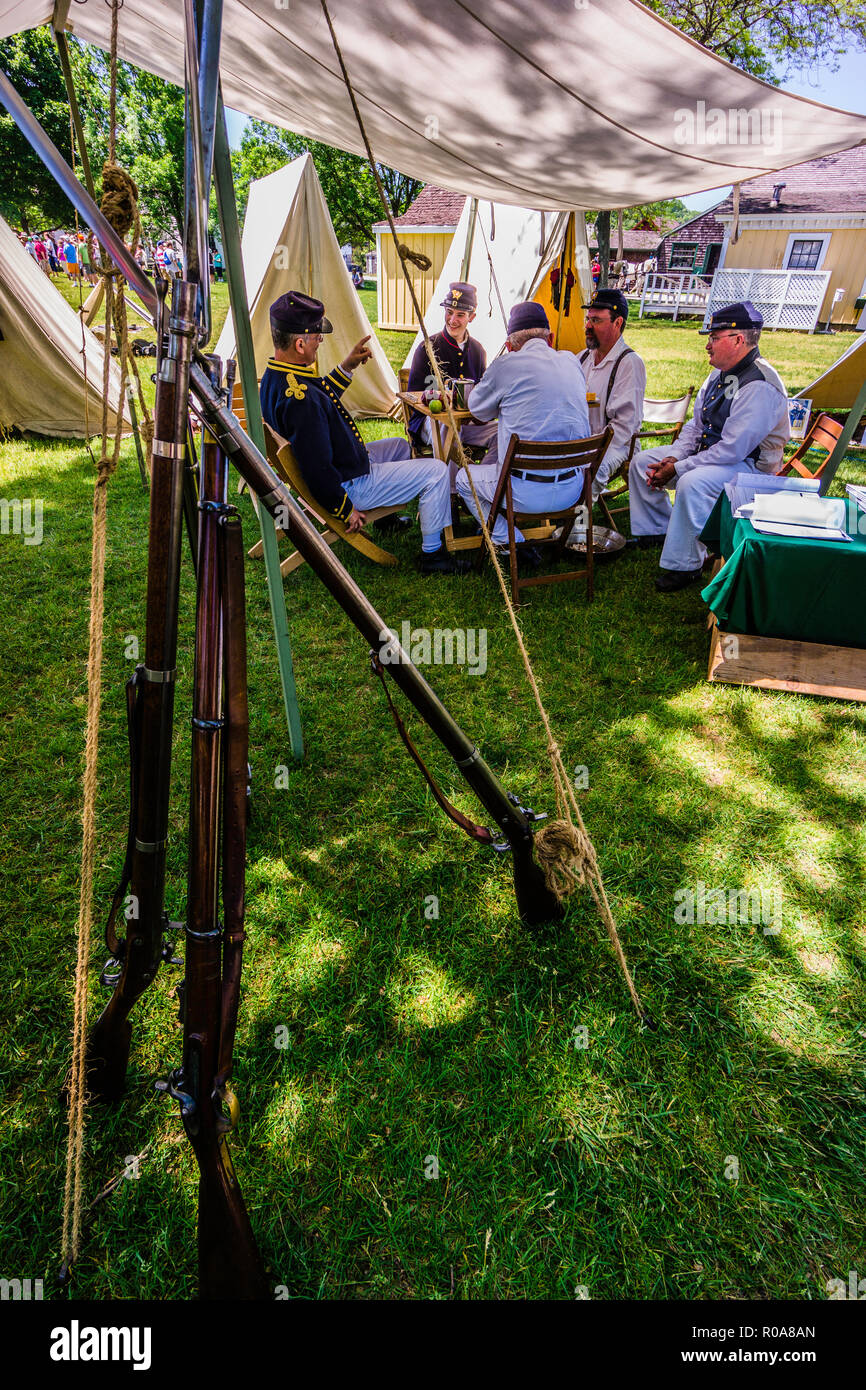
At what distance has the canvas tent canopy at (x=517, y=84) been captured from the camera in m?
2.49

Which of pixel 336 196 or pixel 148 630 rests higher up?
pixel 336 196

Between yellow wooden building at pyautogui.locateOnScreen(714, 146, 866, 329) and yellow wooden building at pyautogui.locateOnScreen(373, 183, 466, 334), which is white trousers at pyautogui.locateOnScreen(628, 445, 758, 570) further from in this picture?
yellow wooden building at pyautogui.locateOnScreen(714, 146, 866, 329)

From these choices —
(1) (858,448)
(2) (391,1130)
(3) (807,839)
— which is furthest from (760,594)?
(1) (858,448)

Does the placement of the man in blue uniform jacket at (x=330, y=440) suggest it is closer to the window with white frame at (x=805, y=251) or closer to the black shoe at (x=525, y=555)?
the black shoe at (x=525, y=555)

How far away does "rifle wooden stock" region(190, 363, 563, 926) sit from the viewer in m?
1.34

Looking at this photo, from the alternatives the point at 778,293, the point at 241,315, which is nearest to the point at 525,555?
the point at 241,315

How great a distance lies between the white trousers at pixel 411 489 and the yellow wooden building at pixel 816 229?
25.2 meters

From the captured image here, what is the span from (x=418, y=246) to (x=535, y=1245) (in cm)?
2363

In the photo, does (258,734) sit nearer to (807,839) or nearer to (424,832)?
(424,832)

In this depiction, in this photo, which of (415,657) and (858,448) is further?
(858,448)

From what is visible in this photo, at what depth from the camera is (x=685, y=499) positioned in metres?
4.57

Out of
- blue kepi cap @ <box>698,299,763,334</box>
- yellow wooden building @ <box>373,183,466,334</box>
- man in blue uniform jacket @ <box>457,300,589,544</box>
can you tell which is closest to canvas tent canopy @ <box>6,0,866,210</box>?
blue kepi cap @ <box>698,299,763,334</box>

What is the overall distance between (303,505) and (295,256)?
168 inches

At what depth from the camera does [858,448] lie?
8211mm
